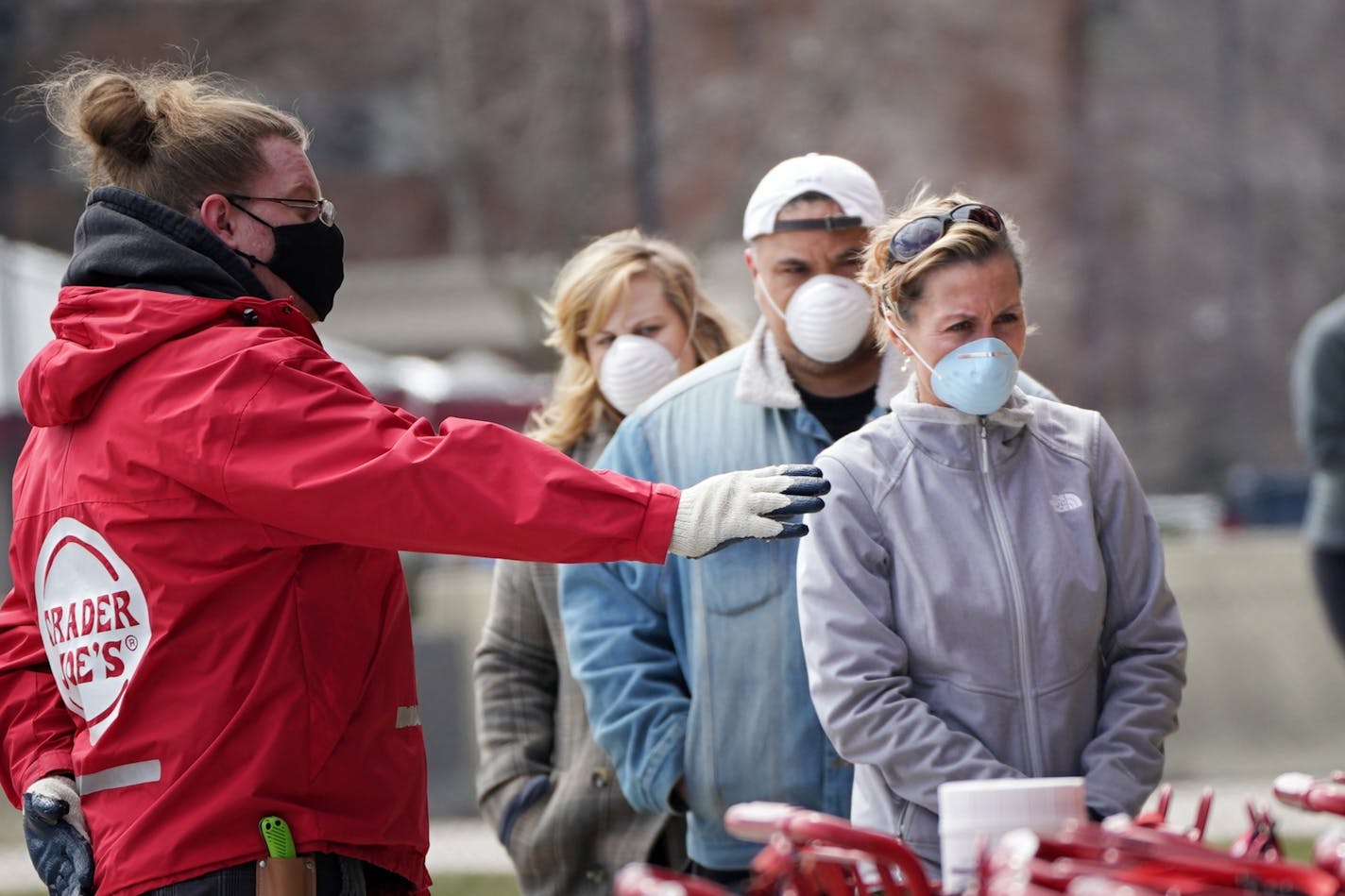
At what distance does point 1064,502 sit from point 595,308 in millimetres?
1614

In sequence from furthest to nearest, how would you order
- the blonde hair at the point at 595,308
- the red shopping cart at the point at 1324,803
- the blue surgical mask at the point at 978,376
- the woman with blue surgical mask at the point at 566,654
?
the blonde hair at the point at 595,308 < the woman with blue surgical mask at the point at 566,654 < the blue surgical mask at the point at 978,376 < the red shopping cart at the point at 1324,803

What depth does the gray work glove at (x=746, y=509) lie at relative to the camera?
2.87 m

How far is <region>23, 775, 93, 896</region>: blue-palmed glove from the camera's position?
2955 millimetres

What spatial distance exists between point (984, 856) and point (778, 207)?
1980 mm

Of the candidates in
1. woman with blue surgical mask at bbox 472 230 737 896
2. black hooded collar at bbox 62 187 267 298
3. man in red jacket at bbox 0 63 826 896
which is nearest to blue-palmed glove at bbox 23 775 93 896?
man in red jacket at bbox 0 63 826 896

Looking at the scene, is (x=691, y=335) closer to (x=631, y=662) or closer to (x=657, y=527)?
(x=631, y=662)

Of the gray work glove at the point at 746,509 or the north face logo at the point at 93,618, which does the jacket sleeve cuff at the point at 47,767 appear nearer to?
the north face logo at the point at 93,618

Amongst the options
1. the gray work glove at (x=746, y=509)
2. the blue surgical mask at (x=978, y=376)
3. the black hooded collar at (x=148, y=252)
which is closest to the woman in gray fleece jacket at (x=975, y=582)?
the blue surgical mask at (x=978, y=376)

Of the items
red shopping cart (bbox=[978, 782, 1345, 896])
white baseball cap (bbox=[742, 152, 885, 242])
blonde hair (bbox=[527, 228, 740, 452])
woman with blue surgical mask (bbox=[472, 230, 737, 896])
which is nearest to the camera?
red shopping cart (bbox=[978, 782, 1345, 896])

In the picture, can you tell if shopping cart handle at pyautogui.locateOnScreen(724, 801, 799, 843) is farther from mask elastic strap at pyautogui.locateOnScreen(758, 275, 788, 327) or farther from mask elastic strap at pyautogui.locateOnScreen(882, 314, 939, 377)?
mask elastic strap at pyautogui.locateOnScreen(758, 275, 788, 327)

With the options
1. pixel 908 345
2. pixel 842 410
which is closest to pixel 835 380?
pixel 842 410

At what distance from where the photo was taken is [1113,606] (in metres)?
3.15

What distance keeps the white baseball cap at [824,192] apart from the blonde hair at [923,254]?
13.6 inches

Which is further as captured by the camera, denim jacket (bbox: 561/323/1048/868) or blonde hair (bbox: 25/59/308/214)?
denim jacket (bbox: 561/323/1048/868)
